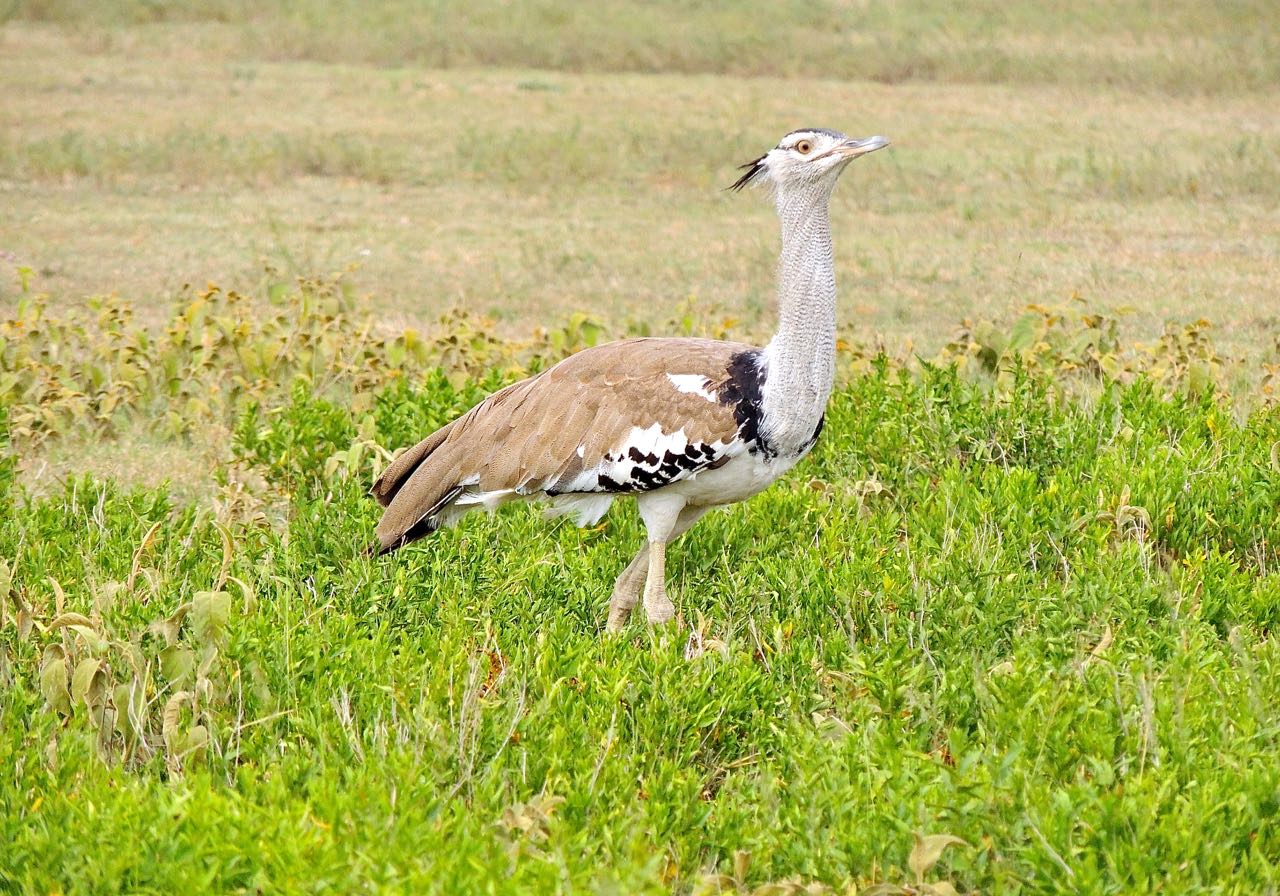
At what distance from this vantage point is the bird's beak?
3562 mm

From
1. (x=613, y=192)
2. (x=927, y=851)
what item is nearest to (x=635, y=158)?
(x=613, y=192)

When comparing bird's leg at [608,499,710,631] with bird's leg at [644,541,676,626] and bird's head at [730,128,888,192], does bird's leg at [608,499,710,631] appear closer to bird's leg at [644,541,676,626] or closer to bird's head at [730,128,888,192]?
bird's leg at [644,541,676,626]

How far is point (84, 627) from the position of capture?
308cm

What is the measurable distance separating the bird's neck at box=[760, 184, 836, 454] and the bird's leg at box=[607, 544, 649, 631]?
0.51 meters

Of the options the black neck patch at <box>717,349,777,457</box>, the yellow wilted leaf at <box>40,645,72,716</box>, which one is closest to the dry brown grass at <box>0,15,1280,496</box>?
the black neck patch at <box>717,349,777,457</box>

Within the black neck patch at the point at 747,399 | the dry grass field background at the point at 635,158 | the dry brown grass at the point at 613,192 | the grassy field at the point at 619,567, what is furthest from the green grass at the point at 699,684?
the dry brown grass at the point at 613,192

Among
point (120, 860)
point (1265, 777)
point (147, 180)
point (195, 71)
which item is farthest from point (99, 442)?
point (195, 71)

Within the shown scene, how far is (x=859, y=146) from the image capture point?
3629 mm

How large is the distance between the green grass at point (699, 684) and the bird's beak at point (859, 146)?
3.15 feet

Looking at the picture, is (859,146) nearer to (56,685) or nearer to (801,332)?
(801,332)

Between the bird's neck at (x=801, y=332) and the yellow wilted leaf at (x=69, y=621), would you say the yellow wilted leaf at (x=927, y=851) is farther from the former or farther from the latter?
the yellow wilted leaf at (x=69, y=621)

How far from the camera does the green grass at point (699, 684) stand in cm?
251

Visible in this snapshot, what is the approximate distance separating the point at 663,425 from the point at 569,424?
1.03 feet

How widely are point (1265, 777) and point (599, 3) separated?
15.7m
